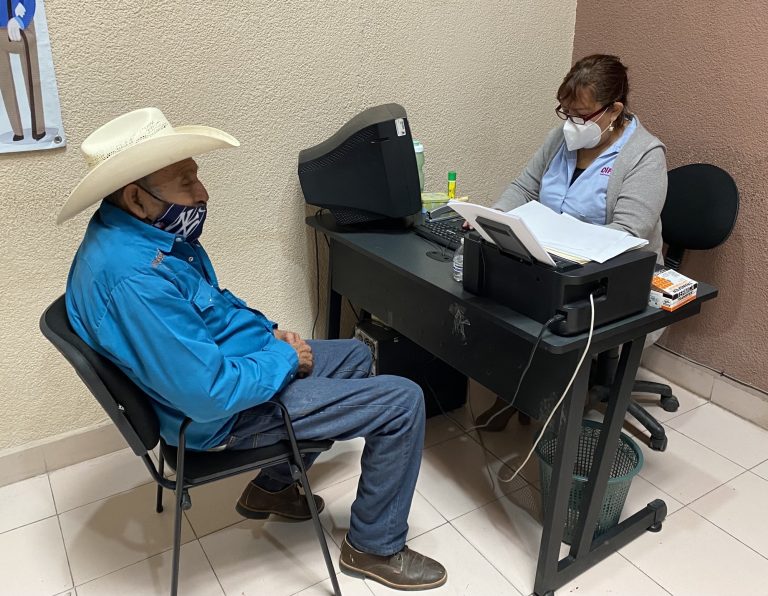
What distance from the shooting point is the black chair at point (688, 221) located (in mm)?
2062

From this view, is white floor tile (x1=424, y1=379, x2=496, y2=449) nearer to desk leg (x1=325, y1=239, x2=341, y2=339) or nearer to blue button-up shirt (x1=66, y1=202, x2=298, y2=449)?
desk leg (x1=325, y1=239, x2=341, y2=339)

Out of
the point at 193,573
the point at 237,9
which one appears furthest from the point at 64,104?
the point at 193,573

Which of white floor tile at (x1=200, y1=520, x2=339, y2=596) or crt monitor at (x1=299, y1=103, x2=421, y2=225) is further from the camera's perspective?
crt monitor at (x1=299, y1=103, x2=421, y2=225)

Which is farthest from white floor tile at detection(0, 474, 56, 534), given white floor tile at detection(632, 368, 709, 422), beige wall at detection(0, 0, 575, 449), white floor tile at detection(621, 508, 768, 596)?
white floor tile at detection(632, 368, 709, 422)

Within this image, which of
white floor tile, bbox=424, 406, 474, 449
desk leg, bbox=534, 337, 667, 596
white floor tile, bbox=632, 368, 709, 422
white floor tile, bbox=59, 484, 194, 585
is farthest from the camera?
white floor tile, bbox=632, 368, 709, 422

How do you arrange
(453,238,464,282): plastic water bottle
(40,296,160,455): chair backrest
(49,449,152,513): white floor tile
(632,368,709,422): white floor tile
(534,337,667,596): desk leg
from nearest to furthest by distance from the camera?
(40,296,160,455): chair backrest < (534,337,667,596): desk leg < (453,238,464,282): plastic water bottle < (49,449,152,513): white floor tile < (632,368,709,422): white floor tile

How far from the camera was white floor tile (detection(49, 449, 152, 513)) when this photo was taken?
6.33 feet

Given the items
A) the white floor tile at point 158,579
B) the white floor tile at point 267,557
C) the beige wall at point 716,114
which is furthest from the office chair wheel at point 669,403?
the white floor tile at point 158,579

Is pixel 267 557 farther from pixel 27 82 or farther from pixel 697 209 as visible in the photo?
pixel 697 209

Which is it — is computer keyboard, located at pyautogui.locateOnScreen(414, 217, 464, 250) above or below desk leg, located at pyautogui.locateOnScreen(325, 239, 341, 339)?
above

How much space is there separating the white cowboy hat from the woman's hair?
1.02m

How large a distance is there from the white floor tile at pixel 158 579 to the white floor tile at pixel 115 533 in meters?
0.03

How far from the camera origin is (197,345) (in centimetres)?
125

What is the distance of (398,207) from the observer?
6.27 ft
